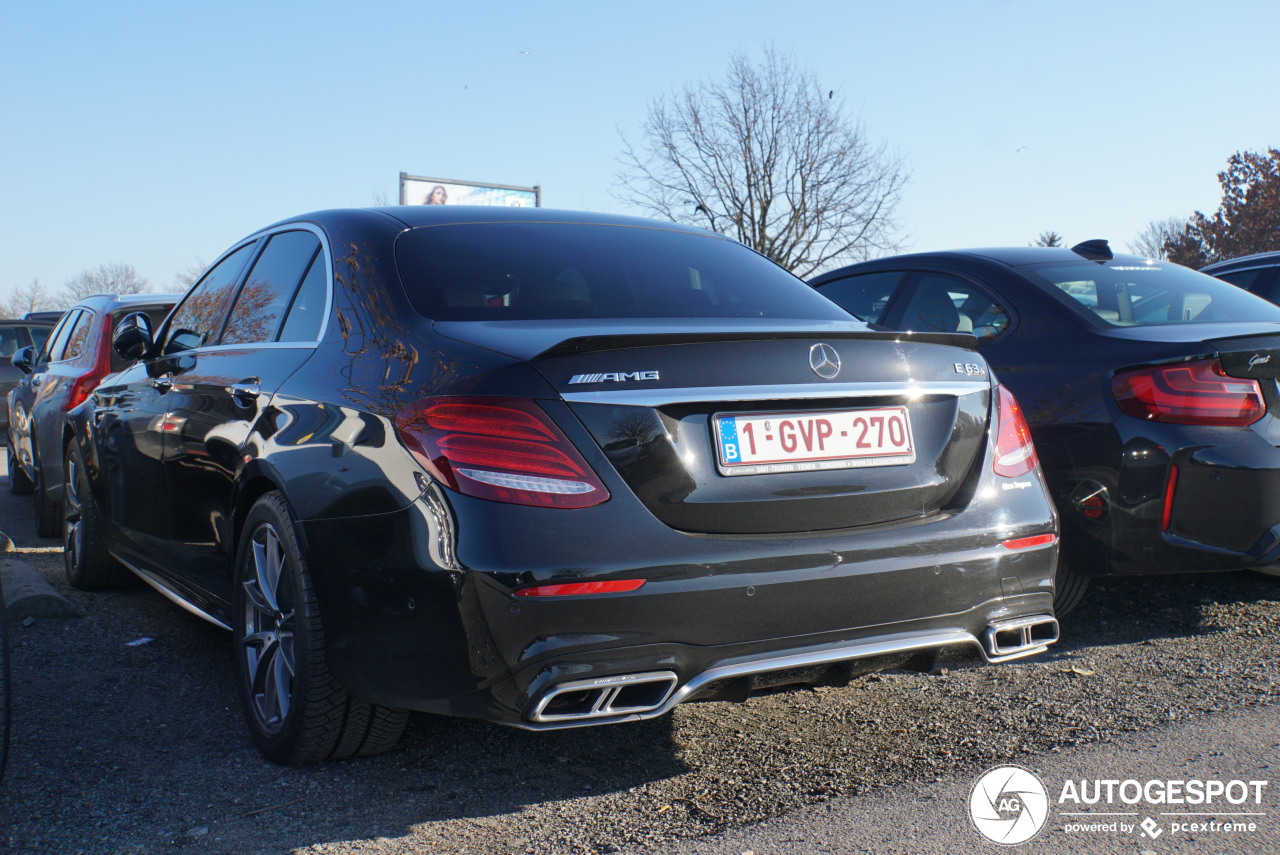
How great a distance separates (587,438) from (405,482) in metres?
0.44

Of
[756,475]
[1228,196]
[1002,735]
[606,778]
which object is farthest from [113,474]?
[1228,196]

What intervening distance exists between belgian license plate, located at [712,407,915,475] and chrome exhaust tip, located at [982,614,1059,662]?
49cm

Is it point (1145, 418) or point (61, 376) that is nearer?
point (1145, 418)

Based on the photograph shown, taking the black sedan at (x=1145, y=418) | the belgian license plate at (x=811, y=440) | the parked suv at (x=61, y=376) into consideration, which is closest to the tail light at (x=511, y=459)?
the belgian license plate at (x=811, y=440)

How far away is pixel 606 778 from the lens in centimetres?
295

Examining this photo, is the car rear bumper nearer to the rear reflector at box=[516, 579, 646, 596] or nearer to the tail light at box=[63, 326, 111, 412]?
the rear reflector at box=[516, 579, 646, 596]

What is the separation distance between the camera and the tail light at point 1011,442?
114 inches

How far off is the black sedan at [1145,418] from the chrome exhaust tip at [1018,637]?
1286mm

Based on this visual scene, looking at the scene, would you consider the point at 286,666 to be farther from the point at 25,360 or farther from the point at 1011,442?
the point at 25,360

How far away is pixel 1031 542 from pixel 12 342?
1462cm

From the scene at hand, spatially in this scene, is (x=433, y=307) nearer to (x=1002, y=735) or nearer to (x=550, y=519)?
(x=550, y=519)

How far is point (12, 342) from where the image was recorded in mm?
14219

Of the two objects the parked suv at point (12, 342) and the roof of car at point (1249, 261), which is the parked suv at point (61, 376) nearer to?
the parked suv at point (12, 342)

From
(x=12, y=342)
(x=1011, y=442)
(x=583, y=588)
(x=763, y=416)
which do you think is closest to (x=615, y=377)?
(x=763, y=416)
